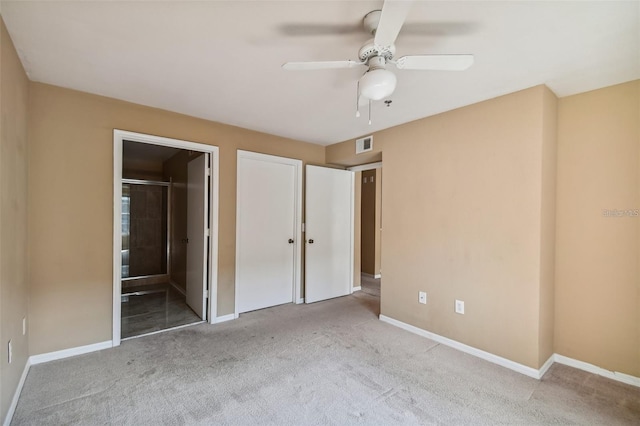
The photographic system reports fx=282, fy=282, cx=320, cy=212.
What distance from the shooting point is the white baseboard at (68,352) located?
92.8 inches

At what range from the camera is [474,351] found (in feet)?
8.64

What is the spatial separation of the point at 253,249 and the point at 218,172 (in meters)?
1.08

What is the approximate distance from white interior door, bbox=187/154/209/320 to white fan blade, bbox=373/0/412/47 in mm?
2584

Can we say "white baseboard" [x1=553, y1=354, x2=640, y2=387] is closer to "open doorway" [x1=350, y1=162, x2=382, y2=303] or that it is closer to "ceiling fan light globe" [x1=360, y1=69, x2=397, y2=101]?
"ceiling fan light globe" [x1=360, y1=69, x2=397, y2=101]

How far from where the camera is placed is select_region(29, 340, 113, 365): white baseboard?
2358 millimetres

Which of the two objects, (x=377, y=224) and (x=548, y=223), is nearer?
(x=548, y=223)

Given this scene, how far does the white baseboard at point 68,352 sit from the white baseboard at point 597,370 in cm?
414

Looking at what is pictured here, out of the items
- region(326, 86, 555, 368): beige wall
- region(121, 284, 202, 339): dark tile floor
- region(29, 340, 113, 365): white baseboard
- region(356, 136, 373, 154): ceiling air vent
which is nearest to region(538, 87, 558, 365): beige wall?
region(326, 86, 555, 368): beige wall

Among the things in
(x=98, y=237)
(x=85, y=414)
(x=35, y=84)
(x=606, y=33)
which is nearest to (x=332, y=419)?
(x=85, y=414)

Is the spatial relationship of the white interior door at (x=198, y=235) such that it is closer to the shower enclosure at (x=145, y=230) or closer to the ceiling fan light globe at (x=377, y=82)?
the shower enclosure at (x=145, y=230)

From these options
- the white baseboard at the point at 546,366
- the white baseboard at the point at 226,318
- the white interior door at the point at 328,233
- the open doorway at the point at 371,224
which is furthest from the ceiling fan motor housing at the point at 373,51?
the open doorway at the point at 371,224

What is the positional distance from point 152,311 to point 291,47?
3.60 metres

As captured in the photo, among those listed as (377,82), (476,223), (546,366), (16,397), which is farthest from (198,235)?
(546,366)

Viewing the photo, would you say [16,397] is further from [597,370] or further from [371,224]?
[371,224]
